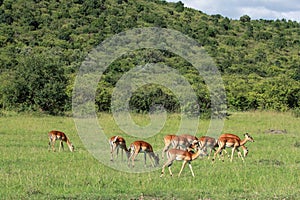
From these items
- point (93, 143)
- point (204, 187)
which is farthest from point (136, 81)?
point (204, 187)

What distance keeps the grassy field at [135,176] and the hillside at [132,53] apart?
13.4 m

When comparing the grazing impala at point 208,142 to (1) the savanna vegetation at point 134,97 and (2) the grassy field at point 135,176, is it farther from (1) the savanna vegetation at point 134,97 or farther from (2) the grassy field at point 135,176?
(2) the grassy field at point 135,176

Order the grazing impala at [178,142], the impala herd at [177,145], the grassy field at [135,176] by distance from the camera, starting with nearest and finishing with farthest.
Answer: the grassy field at [135,176], the impala herd at [177,145], the grazing impala at [178,142]

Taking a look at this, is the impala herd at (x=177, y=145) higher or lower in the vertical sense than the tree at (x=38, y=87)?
lower

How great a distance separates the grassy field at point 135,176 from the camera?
368 inches

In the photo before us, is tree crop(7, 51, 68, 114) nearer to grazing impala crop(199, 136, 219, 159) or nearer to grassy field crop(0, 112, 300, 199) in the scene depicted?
grassy field crop(0, 112, 300, 199)

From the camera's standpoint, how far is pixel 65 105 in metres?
32.8

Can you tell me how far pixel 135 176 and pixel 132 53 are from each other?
38.6 meters

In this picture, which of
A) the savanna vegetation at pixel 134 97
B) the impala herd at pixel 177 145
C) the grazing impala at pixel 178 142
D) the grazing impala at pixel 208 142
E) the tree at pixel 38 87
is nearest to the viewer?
the savanna vegetation at pixel 134 97

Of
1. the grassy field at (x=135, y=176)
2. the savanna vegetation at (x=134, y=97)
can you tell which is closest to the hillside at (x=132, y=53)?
the savanna vegetation at (x=134, y=97)

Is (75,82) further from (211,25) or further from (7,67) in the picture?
(211,25)

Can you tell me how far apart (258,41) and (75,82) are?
130ft

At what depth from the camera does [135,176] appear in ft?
37.3

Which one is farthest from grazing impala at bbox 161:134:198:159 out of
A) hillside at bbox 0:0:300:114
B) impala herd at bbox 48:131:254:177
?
hillside at bbox 0:0:300:114
